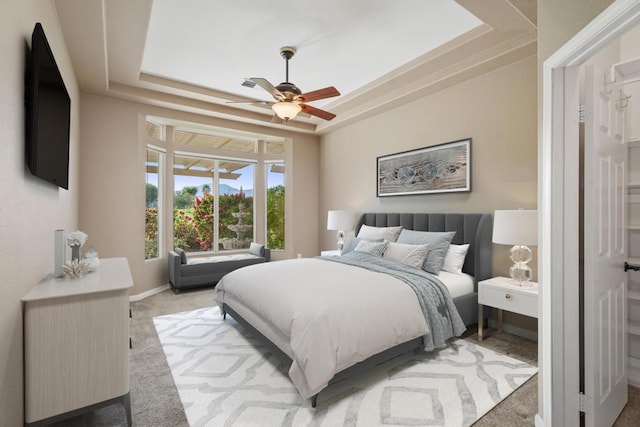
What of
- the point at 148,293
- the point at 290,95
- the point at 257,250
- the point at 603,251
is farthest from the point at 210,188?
the point at 603,251

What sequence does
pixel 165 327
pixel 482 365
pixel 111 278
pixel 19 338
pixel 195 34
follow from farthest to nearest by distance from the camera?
1. pixel 165 327
2. pixel 195 34
3. pixel 482 365
4. pixel 111 278
5. pixel 19 338

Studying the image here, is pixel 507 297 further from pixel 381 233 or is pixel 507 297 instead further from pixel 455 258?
pixel 381 233

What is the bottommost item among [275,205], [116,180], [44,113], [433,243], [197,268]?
[197,268]

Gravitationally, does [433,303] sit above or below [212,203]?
below

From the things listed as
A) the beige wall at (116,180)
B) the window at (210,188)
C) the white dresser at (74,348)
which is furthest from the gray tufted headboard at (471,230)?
the beige wall at (116,180)

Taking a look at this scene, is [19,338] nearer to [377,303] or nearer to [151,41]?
[377,303]

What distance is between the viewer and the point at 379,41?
311 centimetres

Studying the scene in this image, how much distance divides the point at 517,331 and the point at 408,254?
128 centimetres

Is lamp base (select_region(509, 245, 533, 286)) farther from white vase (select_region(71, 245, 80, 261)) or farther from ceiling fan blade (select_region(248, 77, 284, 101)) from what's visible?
white vase (select_region(71, 245, 80, 261))

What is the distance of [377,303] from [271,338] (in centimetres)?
85

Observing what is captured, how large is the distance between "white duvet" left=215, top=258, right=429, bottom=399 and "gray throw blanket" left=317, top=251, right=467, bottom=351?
118mm

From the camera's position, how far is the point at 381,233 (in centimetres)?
412

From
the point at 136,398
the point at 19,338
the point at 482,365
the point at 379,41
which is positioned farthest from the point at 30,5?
the point at 482,365

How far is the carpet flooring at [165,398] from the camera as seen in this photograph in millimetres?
1838
